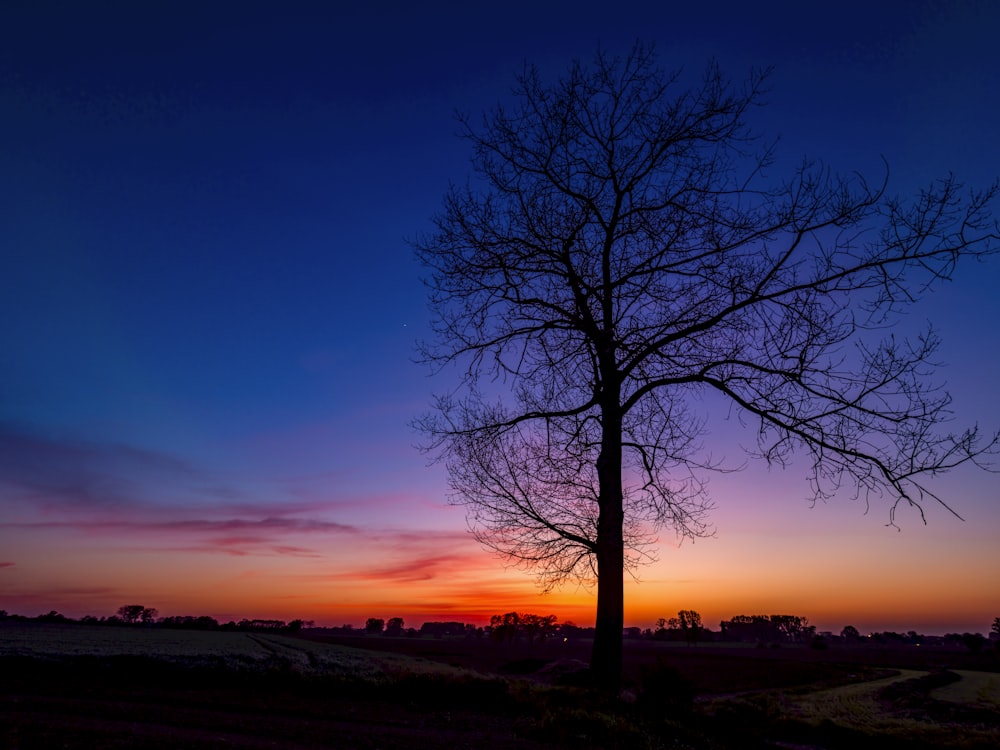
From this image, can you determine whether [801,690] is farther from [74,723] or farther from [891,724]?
[74,723]

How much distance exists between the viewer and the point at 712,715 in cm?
1173

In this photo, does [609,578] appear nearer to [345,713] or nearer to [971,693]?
[345,713]

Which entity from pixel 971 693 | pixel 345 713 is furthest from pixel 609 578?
pixel 971 693

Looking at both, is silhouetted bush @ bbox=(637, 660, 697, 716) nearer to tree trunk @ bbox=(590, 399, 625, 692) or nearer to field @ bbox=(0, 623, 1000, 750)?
field @ bbox=(0, 623, 1000, 750)

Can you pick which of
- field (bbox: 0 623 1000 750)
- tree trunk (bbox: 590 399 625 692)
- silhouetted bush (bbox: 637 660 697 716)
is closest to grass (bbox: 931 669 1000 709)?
field (bbox: 0 623 1000 750)

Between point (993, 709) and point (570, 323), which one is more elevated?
point (570, 323)

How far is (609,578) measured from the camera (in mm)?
10242

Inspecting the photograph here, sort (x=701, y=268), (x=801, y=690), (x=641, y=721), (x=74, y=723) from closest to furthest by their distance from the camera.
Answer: (x=74, y=723) → (x=641, y=721) → (x=701, y=268) → (x=801, y=690)

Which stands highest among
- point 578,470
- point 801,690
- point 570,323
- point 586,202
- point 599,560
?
point 586,202

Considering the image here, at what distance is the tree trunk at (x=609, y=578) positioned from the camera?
10.1 m

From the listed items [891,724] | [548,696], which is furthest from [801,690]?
[548,696]

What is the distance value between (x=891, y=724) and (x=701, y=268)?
49.1 ft

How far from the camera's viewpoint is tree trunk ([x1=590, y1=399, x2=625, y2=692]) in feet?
33.3

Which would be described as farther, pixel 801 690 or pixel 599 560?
pixel 801 690
